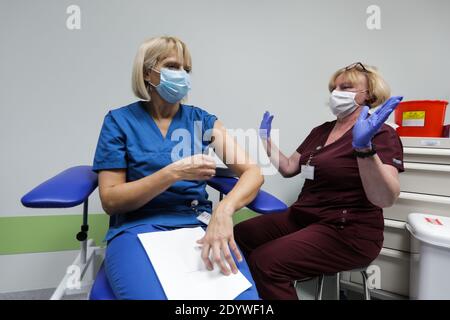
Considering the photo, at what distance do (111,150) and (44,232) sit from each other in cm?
88

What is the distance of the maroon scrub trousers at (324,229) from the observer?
39.3 inches

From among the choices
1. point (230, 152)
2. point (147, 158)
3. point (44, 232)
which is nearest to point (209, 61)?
point (230, 152)

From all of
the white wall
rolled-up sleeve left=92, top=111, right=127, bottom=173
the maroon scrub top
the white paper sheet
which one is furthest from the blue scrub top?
the white wall

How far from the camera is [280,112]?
1.79 meters

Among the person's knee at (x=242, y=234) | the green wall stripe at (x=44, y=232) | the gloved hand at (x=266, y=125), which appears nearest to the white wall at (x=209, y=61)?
the green wall stripe at (x=44, y=232)

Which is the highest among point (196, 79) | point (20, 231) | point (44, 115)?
point (196, 79)

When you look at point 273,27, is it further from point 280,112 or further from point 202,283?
point 202,283

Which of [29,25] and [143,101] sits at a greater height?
[29,25]

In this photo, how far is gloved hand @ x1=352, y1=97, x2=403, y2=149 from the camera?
0.93 m

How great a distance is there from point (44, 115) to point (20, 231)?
599mm

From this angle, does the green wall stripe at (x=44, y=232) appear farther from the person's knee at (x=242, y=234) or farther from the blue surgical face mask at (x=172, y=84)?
the blue surgical face mask at (x=172, y=84)

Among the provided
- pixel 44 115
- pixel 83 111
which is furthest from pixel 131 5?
pixel 44 115

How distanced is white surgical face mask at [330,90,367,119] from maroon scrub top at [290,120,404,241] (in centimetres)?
11

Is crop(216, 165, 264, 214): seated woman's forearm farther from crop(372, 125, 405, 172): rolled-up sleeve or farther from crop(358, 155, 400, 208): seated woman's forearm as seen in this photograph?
crop(372, 125, 405, 172): rolled-up sleeve
